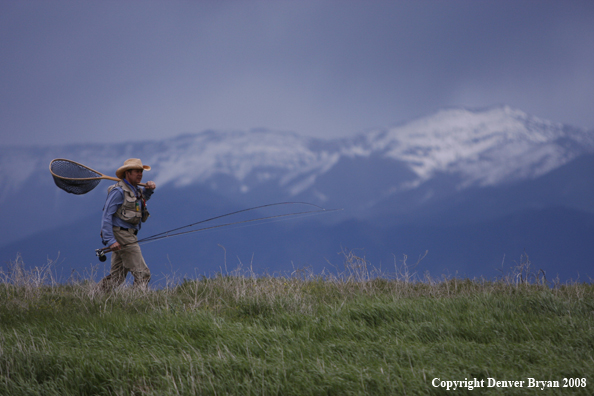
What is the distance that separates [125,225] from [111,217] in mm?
289

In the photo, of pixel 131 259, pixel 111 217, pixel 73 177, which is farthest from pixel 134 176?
pixel 131 259

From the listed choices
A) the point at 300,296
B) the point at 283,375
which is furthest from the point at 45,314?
the point at 283,375

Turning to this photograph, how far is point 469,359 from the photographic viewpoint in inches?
156

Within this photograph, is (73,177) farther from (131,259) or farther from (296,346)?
(296,346)

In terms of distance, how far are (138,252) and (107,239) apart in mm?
599

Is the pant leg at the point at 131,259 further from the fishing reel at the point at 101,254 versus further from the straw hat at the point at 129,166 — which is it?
the straw hat at the point at 129,166

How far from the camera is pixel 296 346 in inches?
172

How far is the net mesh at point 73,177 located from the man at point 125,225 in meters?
0.86

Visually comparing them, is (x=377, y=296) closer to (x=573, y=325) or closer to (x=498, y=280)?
(x=573, y=325)

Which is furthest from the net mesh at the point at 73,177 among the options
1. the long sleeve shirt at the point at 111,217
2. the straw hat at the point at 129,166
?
the long sleeve shirt at the point at 111,217

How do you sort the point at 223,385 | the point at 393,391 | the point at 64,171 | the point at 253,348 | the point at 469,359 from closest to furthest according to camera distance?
the point at 393,391
the point at 223,385
the point at 469,359
the point at 253,348
the point at 64,171

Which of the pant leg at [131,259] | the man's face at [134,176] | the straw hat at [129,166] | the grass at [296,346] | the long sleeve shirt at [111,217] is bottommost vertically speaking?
the grass at [296,346]

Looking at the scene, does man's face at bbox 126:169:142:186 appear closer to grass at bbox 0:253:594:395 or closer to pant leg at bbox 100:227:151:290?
pant leg at bbox 100:227:151:290

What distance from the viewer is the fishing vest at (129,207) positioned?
7.67 metres
